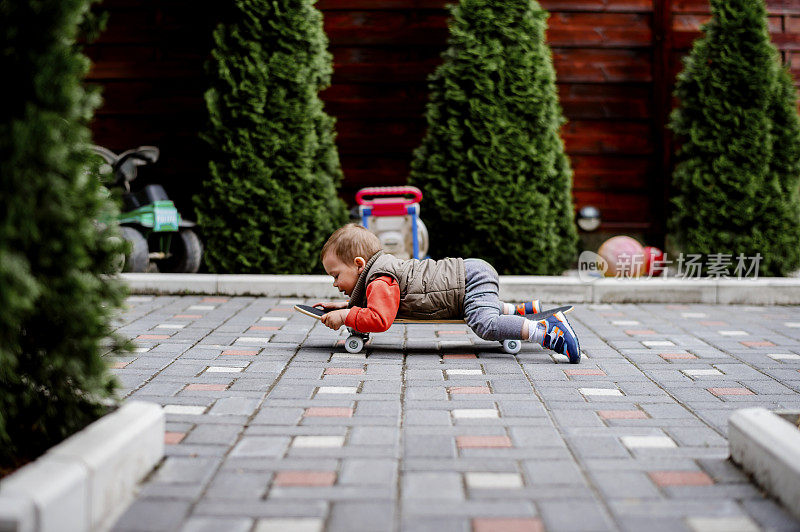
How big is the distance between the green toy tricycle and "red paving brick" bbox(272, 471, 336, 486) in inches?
166

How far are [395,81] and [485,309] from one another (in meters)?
4.28

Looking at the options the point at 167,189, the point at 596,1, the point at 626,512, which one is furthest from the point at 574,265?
the point at 626,512

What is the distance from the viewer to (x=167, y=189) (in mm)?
7656

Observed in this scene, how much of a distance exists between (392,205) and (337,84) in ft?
7.25

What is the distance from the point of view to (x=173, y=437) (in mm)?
2523

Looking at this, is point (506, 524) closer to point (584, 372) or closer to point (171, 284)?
point (584, 372)

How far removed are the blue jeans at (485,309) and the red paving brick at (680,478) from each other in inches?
64.7

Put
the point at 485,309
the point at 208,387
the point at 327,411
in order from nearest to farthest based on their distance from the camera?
the point at 327,411 → the point at 208,387 → the point at 485,309

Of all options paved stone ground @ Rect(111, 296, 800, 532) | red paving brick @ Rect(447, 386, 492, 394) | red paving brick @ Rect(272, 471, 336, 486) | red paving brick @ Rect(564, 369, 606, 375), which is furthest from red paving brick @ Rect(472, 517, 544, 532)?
red paving brick @ Rect(564, 369, 606, 375)

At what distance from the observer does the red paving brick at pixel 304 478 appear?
2125mm

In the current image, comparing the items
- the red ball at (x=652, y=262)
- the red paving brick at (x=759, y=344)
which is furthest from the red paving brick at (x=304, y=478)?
the red ball at (x=652, y=262)

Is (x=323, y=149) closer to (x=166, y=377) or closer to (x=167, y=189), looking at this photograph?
(x=167, y=189)

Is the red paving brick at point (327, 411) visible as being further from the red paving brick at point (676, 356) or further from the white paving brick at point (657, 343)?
the white paving brick at point (657, 343)

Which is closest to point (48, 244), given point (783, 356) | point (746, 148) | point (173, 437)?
point (173, 437)
